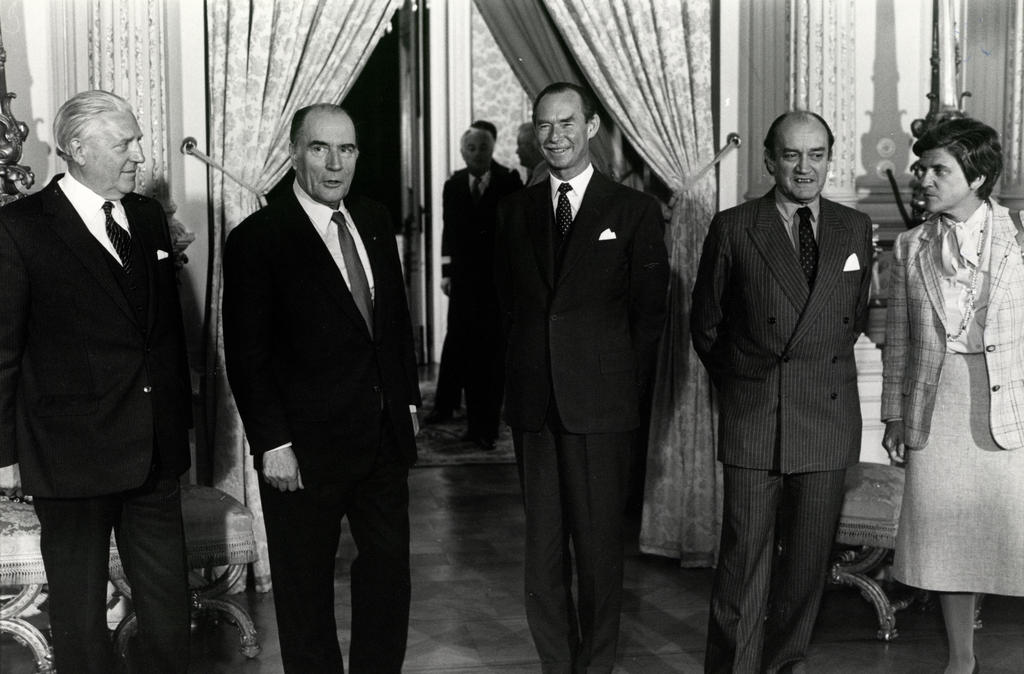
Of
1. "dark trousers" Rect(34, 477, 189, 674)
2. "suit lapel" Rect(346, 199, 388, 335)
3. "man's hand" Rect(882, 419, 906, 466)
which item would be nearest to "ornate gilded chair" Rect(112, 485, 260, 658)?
"dark trousers" Rect(34, 477, 189, 674)

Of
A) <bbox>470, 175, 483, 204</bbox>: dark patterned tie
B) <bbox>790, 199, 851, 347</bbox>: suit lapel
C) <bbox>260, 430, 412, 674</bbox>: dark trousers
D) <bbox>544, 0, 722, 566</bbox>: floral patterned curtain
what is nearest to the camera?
<bbox>260, 430, 412, 674</bbox>: dark trousers

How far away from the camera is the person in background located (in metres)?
3.31

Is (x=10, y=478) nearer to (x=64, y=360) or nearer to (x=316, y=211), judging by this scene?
(x=64, y=360)

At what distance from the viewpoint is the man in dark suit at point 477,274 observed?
280 inches

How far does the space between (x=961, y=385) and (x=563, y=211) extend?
48.5 inches

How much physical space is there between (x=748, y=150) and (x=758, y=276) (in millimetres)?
1818

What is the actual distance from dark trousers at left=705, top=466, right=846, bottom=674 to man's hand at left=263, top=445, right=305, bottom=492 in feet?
4.12

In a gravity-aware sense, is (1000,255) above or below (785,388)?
above

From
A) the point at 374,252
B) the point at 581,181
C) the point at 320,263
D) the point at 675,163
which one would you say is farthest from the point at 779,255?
the point at 675,163

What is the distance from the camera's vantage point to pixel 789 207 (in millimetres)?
3367

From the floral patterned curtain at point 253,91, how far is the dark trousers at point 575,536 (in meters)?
1.41

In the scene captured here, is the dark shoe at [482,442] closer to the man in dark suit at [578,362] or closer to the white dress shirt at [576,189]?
the man in dark suit at [578,362]

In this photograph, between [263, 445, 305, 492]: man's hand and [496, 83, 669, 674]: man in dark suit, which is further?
[496, 83, 669, 674]: man in dark suit

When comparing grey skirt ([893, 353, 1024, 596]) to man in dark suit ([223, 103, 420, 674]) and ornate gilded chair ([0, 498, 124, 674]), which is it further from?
ornate gilded chair ([0, 498, 124, 674])
